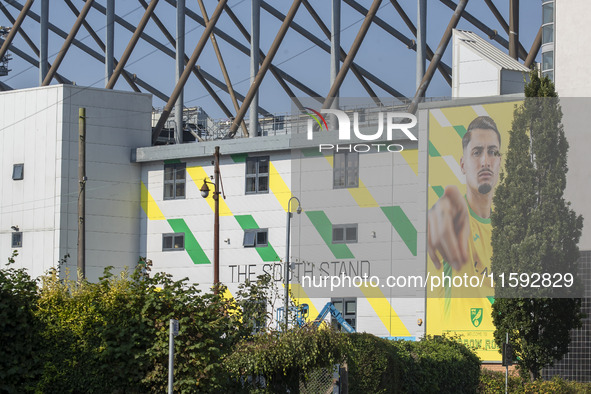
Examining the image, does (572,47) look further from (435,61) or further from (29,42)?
(29,42)

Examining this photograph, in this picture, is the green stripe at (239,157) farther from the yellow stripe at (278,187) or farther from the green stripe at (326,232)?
the green stripe at (326,232)

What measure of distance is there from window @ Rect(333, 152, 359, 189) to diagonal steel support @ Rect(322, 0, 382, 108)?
4215mm

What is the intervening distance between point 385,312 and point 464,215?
6267 mm

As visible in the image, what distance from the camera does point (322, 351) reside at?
73.5 feet

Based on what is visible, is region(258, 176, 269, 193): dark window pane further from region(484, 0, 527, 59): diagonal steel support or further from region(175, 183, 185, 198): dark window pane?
region(484, 0, 527, 59): diagonal steel support

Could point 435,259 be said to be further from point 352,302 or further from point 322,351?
point 322,351

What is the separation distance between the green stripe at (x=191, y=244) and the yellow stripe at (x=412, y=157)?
12658mm

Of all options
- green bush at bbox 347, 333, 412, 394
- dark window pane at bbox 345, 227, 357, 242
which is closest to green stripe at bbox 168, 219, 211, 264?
dark window pane at bbox 345, 227, 357, 242

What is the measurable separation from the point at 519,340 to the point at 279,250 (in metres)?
16.7

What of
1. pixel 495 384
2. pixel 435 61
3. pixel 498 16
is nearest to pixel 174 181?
pixel 435 61

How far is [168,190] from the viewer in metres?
56.7

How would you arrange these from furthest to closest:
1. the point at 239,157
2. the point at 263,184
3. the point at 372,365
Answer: the point at 239,157, the point at 263,184, the point at 372,365

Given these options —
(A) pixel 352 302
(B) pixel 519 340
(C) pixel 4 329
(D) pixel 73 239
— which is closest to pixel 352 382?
(C) pixel 4 329

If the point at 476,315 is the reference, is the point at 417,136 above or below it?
above
